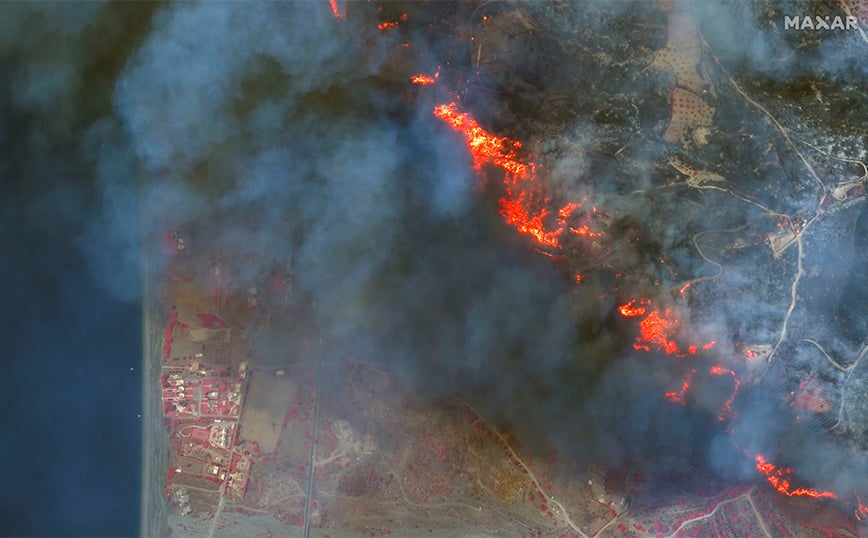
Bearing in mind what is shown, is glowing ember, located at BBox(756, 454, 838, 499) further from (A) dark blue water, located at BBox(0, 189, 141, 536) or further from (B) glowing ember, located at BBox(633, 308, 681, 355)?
(A) dark blue water, located at BBox(0, 189, 141, 536)

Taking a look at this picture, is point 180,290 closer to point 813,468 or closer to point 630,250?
point 630,250

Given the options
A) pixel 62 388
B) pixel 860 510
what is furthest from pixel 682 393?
pixel 62 388

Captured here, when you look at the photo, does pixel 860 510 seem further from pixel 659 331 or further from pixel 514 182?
pixel 514 182

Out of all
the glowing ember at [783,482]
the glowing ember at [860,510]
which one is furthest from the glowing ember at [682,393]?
the glowing ember at [860,510]

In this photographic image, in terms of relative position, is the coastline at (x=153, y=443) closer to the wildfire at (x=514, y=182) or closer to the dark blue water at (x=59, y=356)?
the dark blue water at (x=59, y=356)

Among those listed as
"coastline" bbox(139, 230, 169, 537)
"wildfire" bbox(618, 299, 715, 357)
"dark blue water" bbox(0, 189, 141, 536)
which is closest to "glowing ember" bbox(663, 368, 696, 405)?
"wildfire" bbox(618, 299, 715, 357)
